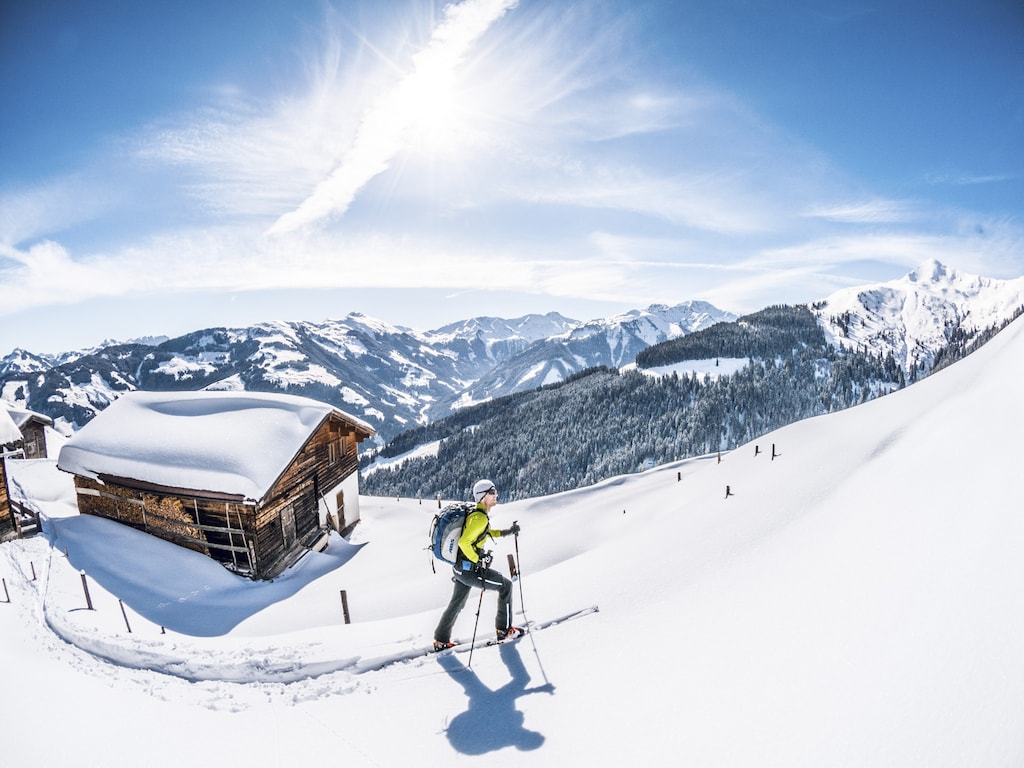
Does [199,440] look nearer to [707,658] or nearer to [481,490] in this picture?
[481,490]

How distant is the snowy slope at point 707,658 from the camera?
3150mm

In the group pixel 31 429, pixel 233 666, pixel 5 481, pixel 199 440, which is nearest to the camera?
pixel 233 666

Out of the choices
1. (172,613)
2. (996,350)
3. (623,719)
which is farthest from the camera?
(172,613)

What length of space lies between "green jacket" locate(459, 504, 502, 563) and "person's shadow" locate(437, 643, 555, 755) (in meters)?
1.29

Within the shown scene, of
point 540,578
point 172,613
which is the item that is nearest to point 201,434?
point 172,613

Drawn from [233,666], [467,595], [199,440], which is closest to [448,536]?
[467,595]

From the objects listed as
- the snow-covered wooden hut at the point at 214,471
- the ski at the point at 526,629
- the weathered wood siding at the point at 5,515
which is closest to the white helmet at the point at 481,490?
the ski at the point at 526,629

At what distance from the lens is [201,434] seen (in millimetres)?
16906

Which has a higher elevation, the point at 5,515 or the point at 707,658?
the point at 707,658

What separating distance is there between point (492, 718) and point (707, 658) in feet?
7.12

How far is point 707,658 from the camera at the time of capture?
13.6ft

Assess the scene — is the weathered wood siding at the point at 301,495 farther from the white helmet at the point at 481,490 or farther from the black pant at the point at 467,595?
the white helmet at the point at 481,490

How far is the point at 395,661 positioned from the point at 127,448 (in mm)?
17840

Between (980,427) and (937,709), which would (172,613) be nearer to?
(937,709)
